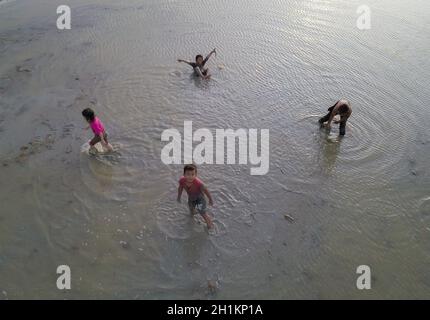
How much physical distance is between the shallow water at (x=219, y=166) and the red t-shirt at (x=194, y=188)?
0.58 m

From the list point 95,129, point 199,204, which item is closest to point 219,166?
point 199,204

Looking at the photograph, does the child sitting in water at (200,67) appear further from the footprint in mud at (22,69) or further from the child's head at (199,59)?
the footprint in mud at (22,69)

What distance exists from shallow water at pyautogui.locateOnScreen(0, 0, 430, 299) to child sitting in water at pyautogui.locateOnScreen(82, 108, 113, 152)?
0.23m

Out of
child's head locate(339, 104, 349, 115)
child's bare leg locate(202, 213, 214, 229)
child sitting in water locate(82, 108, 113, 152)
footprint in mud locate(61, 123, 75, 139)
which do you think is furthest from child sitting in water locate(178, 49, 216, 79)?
child's bare leg locate(202, 213, 214, 229)

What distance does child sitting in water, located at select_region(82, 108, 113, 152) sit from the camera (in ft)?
19.9

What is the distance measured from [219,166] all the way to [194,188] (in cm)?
158

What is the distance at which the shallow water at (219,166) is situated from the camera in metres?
5.14

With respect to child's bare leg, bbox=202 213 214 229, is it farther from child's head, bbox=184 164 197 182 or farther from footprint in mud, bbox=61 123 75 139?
Result: footprint in mud, bbox=61 123 75 139

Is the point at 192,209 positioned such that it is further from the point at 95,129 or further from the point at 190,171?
the point at 95,129

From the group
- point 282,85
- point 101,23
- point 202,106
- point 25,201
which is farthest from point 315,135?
point 101,23

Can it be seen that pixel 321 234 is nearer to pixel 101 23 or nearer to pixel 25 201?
pixel 25 201

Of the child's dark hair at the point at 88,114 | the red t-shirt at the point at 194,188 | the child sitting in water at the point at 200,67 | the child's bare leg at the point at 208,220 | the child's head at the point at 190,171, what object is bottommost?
the child's bare leg at the point at 208,220

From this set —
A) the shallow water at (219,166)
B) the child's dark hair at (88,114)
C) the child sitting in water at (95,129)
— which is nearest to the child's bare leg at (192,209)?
the shallow water at (219,166)

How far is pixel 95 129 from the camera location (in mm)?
6246
